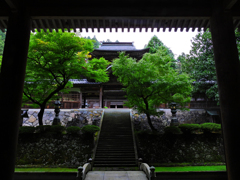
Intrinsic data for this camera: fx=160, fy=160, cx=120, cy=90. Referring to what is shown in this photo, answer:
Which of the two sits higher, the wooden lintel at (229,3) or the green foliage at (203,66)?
the green foliage at (203,66)

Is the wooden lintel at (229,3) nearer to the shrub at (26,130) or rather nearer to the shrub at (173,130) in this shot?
the shrub at (173,130)

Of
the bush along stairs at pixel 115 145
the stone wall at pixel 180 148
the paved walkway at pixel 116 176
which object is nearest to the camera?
the paved walkway at pixel 116 176

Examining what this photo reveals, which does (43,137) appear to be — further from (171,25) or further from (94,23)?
(171,25)

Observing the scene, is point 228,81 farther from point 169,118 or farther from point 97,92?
point 97,92

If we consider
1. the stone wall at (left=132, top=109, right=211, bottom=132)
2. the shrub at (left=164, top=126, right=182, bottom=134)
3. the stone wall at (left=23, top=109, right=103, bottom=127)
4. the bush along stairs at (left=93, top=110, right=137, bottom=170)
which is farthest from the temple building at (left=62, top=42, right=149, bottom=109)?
the shrub at (left=164, top=126, right=182, bottom=134)

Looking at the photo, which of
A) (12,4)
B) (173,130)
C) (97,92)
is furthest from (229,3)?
(97,92)

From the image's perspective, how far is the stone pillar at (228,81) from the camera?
3.53 m

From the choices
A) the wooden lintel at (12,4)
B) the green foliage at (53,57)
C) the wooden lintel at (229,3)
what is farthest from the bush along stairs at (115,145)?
the wooden lintel at (229,3)

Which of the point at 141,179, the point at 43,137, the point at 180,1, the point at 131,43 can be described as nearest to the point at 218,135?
the point at 141,179

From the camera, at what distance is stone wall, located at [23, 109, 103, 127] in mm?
18134

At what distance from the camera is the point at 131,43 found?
3244 centimetres

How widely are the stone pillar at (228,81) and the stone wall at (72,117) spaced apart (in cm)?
1481

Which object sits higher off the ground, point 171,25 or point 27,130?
point 171,25

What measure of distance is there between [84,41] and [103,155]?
8.85 m
